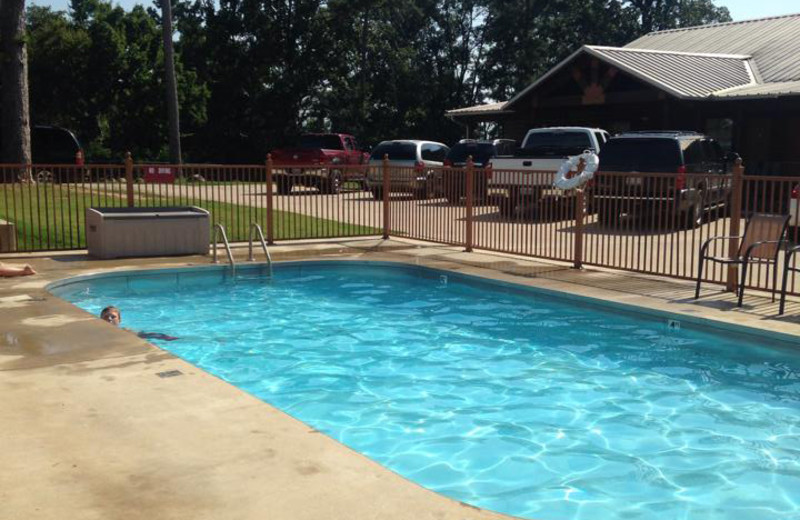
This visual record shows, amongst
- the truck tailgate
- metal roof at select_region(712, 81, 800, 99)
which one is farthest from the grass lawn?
metal roof at select_region(712, 81, 800, 99)

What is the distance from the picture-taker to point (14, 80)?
21094 millimetres

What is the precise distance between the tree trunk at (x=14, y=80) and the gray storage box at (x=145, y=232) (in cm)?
977

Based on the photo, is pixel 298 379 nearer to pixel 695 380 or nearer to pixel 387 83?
pixel 695 380

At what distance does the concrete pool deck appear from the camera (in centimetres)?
390

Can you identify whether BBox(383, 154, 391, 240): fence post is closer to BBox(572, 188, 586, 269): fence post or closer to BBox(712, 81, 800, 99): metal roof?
BBox(572, 188, 586, 269): fence post

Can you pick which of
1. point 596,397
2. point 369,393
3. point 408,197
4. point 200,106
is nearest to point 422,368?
point 369,393

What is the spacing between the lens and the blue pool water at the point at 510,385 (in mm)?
5348

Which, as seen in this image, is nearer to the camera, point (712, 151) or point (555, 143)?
point (712, 151)

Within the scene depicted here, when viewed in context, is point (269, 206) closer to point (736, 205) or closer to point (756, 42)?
point (736, 205)

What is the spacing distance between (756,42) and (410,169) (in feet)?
57.0

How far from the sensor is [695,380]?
25.2 ft

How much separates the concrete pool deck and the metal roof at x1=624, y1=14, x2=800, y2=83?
1911 cm

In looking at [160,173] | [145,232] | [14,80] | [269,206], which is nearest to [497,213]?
[269,206]

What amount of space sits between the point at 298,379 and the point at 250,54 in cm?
4010
